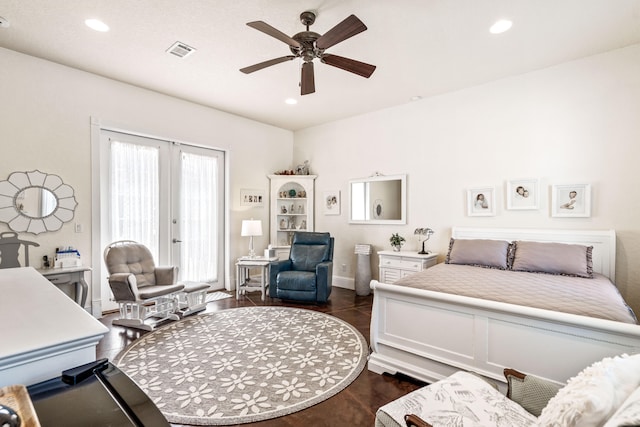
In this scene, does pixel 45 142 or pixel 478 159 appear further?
pixel 478 159

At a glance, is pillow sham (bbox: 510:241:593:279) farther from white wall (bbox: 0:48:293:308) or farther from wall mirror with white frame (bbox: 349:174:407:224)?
white wall (bbox: 0:48:293:308)

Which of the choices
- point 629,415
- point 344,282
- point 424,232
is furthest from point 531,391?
point 344,282

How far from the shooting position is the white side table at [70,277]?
3.24m

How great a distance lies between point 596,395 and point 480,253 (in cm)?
280

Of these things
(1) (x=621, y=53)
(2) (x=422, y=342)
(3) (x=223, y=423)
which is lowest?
(3) (x=223, y=423)

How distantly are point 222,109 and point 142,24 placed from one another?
229cm

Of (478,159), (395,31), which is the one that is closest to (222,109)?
(395,31)

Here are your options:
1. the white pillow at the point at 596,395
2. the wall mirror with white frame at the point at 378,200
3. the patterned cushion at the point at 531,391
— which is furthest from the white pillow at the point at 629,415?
the wall mirror with white frame at the point at 378,200

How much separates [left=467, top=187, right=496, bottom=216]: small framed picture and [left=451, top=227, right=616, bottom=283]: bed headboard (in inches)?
→ 10.2

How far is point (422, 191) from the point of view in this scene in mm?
Answer: 4602

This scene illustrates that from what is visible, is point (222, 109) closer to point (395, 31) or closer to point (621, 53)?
point (395, 31)

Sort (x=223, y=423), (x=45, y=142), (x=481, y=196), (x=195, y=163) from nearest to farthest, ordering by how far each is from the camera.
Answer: (x=223, y=423), (x=45, y=142), (x=481, y=196), (x=195, y=163)

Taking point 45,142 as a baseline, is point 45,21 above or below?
above

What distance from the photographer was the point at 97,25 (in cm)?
278
